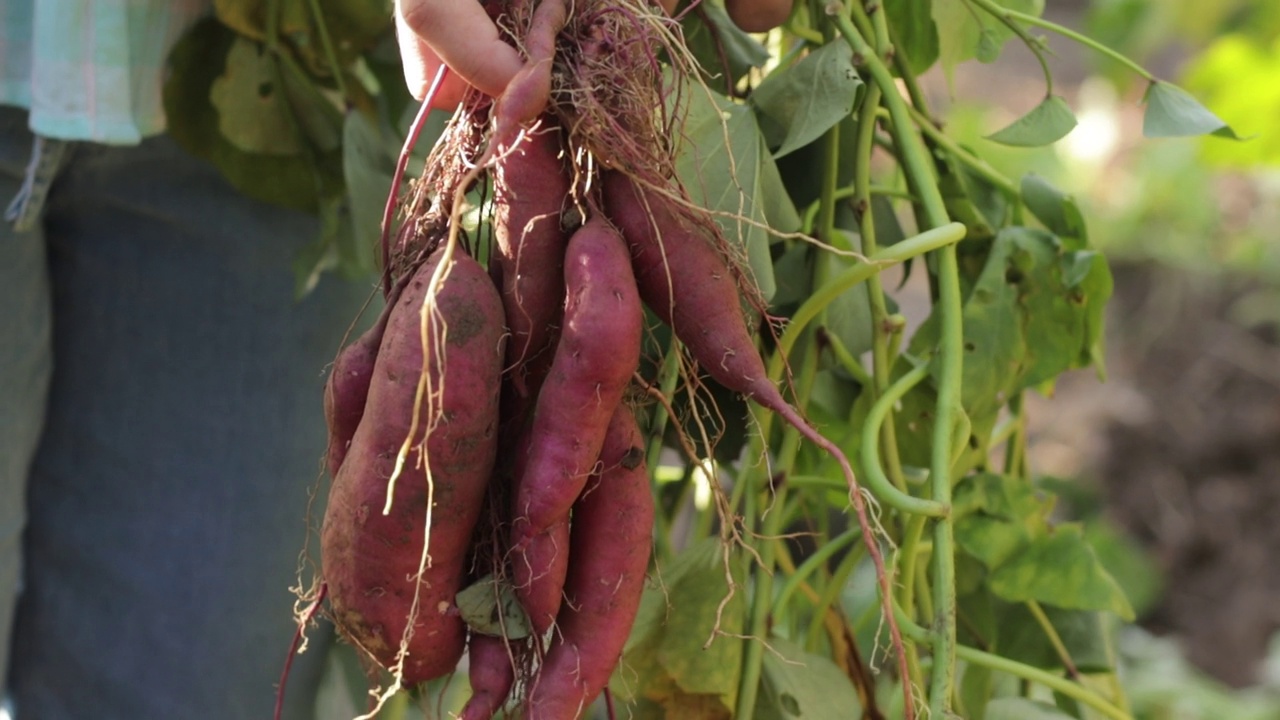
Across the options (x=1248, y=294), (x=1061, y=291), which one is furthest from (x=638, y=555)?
(x=1248, y=294)

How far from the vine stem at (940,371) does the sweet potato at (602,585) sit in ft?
0.50

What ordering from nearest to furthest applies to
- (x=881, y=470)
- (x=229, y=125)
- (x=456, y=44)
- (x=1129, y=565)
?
(x=456, y=44)
(x=881, y=470)
(x=229, y=125)
(x=1129, y=565)

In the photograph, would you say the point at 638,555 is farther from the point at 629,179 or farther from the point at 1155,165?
the point at 1155,165

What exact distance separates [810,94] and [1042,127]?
179 millimetres

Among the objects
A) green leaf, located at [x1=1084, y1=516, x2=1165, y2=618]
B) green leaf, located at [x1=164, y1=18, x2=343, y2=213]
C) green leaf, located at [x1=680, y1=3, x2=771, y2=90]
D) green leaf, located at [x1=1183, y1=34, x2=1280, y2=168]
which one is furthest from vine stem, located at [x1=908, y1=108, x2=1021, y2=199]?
green leaf, located at [x1=1183, y1=34, x2=1280, y2=168]

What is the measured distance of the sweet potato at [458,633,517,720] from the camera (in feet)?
1.71

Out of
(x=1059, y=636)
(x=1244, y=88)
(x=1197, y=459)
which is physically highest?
(x=1059, y=636)

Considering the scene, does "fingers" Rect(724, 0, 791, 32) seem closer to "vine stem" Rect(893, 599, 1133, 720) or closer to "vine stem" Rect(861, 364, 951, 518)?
"vine stem" Rect(861, 364, 951, 518)

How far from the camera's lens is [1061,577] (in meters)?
0.69

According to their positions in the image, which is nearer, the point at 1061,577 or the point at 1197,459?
the point at 1061,577

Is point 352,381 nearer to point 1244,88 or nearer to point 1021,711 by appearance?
point 1021,711

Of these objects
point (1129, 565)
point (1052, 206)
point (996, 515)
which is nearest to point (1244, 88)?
point (1129, 565)

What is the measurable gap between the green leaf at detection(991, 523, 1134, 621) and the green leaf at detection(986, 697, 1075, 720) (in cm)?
7

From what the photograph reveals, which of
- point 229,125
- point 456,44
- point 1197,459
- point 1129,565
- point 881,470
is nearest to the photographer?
point 456,44
